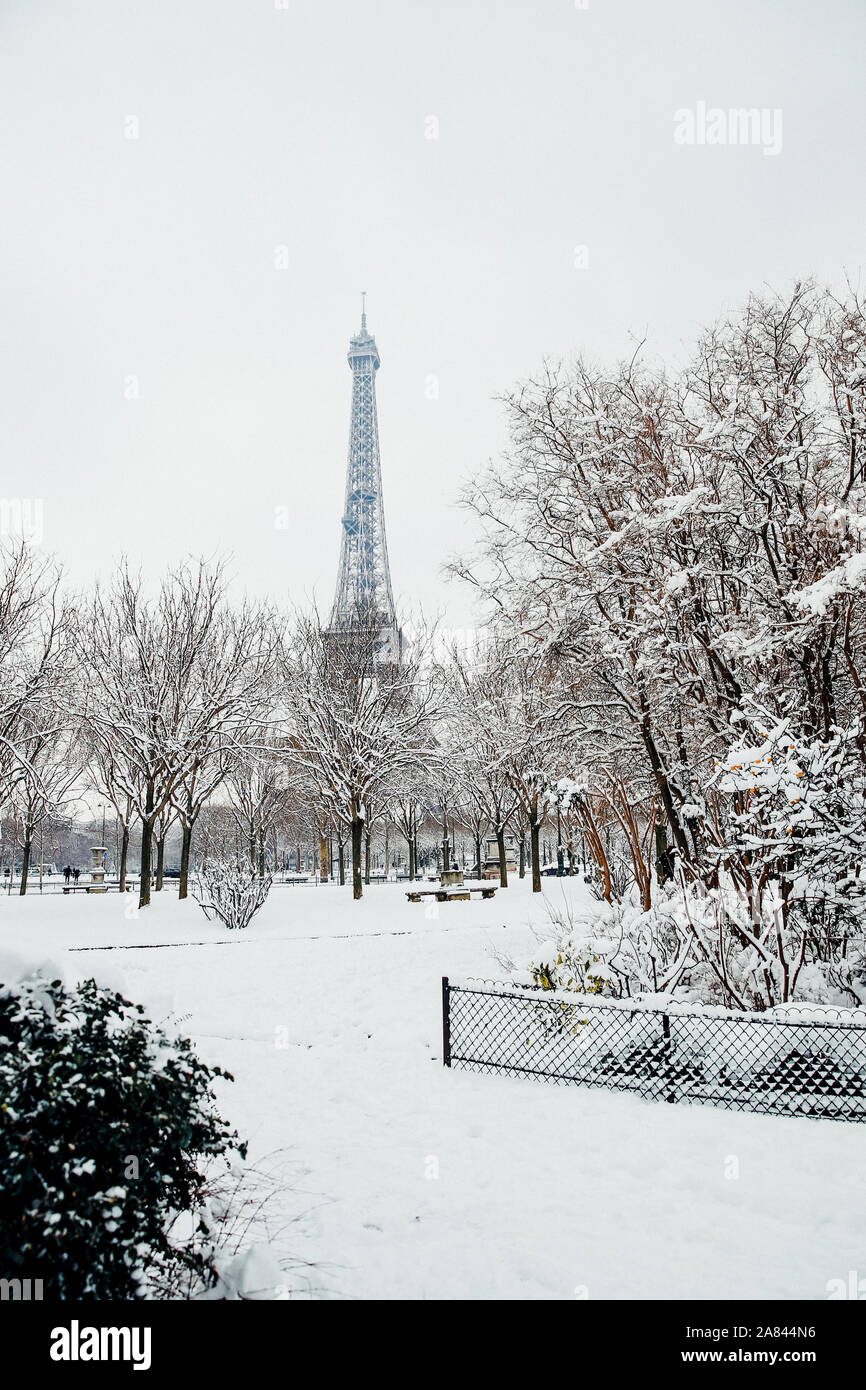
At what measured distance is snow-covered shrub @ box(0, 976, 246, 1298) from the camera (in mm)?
2496

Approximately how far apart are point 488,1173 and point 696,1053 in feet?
7.88

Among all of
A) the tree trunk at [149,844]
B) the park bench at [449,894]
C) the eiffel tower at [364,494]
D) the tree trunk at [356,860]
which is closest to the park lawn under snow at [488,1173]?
the tree trunk at [149,844]

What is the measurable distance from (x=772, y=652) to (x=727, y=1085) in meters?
5.58

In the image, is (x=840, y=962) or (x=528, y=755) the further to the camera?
(x=528, y=755)

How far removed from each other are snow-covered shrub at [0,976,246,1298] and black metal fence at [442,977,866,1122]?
14.0ft

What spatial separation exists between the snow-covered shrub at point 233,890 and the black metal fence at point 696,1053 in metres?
10.6

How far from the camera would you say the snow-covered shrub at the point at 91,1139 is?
2496mm

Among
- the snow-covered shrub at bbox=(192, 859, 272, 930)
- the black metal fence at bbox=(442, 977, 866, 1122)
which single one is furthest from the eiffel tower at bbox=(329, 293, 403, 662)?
the black metal fence at bbox=(442, 977, 866, 1122)

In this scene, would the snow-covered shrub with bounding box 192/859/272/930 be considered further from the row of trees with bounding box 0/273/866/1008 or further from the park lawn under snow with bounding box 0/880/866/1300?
the park lawn under snow with bounding box 0/880/866/1300

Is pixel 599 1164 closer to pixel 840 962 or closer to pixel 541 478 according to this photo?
pixel 840 962

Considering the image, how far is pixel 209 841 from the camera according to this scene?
46156 millimetres

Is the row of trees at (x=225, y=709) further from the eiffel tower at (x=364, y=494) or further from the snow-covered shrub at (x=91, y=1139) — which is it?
the eiffel tower at (x=364, y=494)

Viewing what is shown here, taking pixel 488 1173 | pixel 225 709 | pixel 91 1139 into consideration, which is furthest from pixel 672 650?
pixel 225 709
